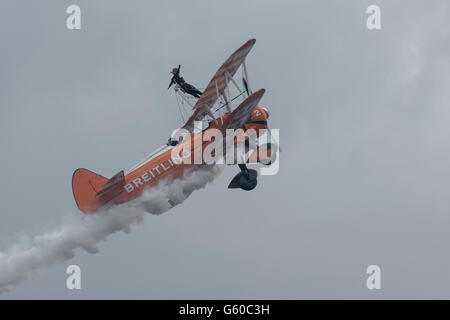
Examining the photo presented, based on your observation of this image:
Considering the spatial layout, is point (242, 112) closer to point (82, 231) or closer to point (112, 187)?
point (112, 187)

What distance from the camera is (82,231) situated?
90.0 feet

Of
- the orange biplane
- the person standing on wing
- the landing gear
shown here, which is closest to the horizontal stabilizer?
the orange biplane

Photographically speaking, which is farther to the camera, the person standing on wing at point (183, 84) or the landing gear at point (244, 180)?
the person standing on wing at point (183, 84)

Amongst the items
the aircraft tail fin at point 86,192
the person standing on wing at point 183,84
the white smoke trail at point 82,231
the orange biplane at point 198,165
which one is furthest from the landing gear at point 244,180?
the aircraft tail fin at point 86,192

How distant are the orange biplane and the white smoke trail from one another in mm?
301

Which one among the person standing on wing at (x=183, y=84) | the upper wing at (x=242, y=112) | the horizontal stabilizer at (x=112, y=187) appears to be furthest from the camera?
the person standing on wing at (x=183, y=84)

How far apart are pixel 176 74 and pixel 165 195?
15.8 ft

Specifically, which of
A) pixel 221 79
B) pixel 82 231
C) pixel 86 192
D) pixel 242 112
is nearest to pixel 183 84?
pixel 221 79

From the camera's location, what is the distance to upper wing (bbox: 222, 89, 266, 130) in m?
26.8

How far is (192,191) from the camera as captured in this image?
29.1 meters

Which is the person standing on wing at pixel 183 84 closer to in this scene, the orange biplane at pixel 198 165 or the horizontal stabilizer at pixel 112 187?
the orange biplane at pixel 198 165

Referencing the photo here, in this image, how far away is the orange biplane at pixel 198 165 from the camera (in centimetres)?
2770
